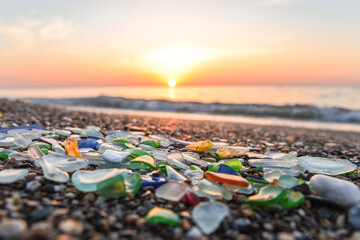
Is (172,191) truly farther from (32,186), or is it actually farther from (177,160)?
(32,186)

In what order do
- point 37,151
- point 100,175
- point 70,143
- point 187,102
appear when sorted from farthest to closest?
point 187,102 → point 70,143 → point 37,151 → point 100,175

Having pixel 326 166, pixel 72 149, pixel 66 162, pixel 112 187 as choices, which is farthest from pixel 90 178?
pixel 326 166

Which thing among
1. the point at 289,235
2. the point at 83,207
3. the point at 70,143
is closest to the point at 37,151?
the point at 70,143

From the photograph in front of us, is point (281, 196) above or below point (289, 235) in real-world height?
above

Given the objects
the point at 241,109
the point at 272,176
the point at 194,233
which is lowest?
the point at 194,233

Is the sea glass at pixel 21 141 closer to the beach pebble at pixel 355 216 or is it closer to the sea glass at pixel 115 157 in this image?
the sea glass at pixel 115 157

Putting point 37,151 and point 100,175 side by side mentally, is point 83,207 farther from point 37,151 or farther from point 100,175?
point 37,151
